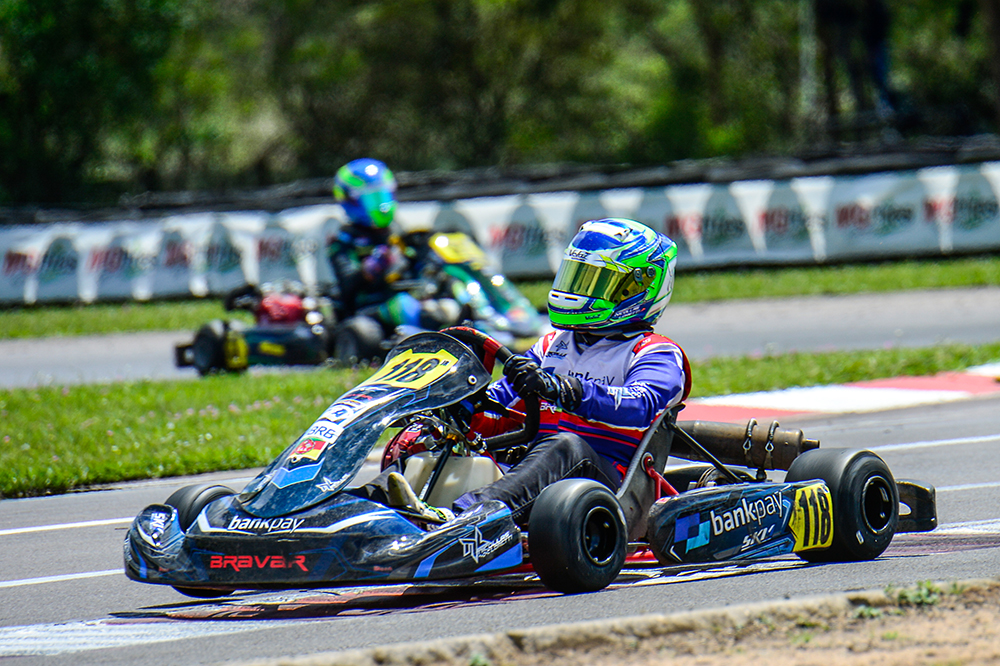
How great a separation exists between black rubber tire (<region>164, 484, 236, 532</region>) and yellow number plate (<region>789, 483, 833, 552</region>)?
2001mm

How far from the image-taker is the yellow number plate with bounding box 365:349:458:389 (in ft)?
14.7

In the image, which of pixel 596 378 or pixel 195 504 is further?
pixel 596 378

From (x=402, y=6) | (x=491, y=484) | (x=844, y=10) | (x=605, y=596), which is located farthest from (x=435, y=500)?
(x=402, y=6)

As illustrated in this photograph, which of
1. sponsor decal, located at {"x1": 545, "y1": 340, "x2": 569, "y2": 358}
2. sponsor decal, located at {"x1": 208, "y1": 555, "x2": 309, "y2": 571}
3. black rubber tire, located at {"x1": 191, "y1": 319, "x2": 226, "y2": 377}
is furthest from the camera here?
black rubber tire, located at {"x1": 191, "y1": 319, "x2": 226, "y2": 377}

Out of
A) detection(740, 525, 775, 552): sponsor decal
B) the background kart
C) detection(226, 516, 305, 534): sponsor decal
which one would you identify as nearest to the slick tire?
detection(226, 516, 305, 534): sponsor decal

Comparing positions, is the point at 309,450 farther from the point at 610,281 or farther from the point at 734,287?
the point at 734,287

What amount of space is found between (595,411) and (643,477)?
12.8 inches

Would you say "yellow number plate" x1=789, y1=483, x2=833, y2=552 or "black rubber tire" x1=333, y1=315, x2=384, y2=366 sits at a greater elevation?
"black rubber tire" x1=333, y1=315, x2=384, y2=366

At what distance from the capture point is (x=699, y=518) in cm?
452

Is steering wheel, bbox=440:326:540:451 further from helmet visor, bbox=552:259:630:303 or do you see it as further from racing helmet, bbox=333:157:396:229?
racing helmet, bbox=333:157:396:229

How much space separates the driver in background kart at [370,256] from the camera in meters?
11.1

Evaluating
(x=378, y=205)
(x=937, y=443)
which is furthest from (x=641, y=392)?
(x=378, y=205)

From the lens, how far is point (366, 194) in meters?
11.3

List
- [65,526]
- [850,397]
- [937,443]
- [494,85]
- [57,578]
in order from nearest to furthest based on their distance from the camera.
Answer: [57,578]
[65,526]
[937,443]
[850,397]
[494,85]
